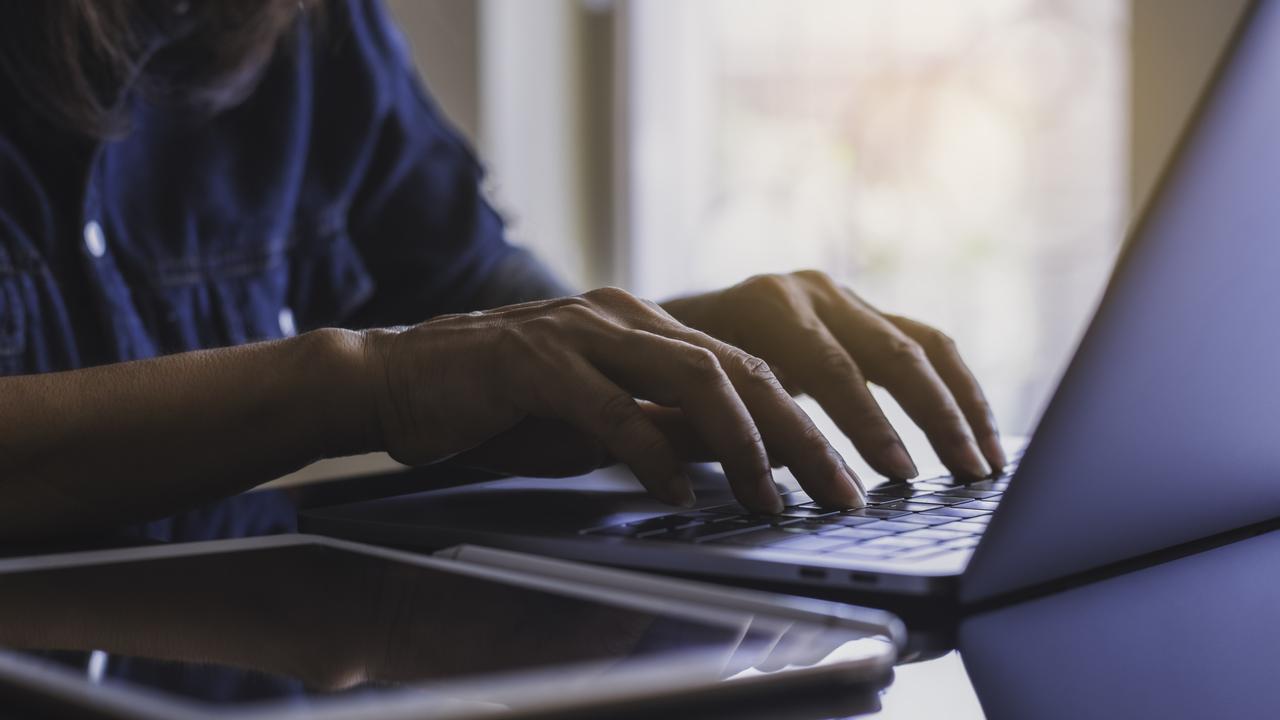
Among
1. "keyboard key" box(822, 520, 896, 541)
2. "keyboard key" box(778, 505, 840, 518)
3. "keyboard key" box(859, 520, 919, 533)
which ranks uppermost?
"keyboard key" box(822, 520, 896, 541)

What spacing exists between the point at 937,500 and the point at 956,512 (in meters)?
0.04

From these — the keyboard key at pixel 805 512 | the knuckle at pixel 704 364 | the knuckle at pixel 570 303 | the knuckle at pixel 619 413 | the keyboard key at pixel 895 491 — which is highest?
the knuckle at pixel 570 303

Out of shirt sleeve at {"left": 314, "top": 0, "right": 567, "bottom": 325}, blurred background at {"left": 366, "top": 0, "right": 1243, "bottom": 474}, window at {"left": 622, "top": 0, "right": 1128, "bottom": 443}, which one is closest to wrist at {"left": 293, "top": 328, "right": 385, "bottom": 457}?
shirt sleeve at {"left": 314, "top": 0, "right": 567, "bottom": 325}

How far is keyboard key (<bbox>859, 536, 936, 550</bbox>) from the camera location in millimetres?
407

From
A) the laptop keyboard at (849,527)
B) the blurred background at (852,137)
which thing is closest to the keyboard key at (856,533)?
the laptop keyboard at (849,527)

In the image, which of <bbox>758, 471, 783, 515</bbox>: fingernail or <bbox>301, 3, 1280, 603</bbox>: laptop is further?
<bbox>758, 471, 783, 515</bbox>: fingernail

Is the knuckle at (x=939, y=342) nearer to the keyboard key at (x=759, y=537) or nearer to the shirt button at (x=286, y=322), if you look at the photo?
the keyboard key at (x=759, y=537)

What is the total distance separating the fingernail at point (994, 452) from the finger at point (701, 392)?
0.22 m

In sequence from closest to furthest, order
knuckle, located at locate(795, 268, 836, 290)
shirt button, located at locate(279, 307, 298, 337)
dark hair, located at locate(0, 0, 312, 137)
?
knuckle, located at locate(795, 268, 836, 290), dark hair, located at locate(0, 0, 312, 137), shirt button, located at locate(279, 307, 298, 337)

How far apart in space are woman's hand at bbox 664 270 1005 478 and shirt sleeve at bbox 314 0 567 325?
1.37 feet

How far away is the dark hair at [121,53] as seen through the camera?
2.90ft

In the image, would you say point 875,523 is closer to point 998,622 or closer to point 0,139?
point 998,622

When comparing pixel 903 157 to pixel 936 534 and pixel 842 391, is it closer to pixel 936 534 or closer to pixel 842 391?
pixel 842 391

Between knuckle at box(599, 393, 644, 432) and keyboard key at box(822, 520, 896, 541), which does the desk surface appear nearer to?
keyboard key at box(822, 520, 896, 541)
